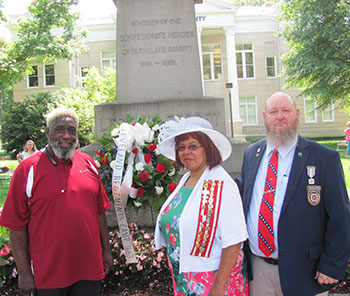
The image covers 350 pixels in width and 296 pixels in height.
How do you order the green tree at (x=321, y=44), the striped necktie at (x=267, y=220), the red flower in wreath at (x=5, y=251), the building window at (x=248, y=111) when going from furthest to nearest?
the building window at (x=248, y=111)
the green tree at (x=321, y=44)
the red flower in wreath at (x=5, y=251)
the striped necktie at (x=267, y=220)

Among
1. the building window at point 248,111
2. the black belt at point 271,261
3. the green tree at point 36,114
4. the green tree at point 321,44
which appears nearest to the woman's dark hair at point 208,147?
the black belt at point 271,261

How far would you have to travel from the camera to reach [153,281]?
4094mm

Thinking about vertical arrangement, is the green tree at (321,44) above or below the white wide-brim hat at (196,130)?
above

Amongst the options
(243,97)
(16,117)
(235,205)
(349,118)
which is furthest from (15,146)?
(349,118)

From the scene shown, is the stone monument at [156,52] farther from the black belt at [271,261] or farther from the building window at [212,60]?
the building window at [212,60]

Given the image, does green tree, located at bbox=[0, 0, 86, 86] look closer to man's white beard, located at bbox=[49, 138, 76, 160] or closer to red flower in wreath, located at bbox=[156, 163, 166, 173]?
red flower in wreath, located at bbox=[156, 163, 166, 173]

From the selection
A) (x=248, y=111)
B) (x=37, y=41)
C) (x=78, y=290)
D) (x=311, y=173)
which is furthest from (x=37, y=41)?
(x=248, y=111)

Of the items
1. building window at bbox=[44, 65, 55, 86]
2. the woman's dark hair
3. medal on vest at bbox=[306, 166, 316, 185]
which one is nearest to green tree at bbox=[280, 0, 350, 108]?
building window at bbox=[44, 65, 55, 86]

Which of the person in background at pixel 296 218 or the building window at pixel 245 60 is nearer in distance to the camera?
the person in background at pixel 296 218

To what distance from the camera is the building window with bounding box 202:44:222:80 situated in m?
31.4

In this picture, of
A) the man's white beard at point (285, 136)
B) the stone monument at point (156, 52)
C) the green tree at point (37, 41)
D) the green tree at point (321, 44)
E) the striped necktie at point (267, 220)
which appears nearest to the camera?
the striped necktie at point (267, 220)

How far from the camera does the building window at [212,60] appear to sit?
31.4 metres

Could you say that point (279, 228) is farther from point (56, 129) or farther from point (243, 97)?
point (243, 97)

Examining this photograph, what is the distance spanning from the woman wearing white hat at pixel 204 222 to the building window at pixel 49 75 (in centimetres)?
3166
